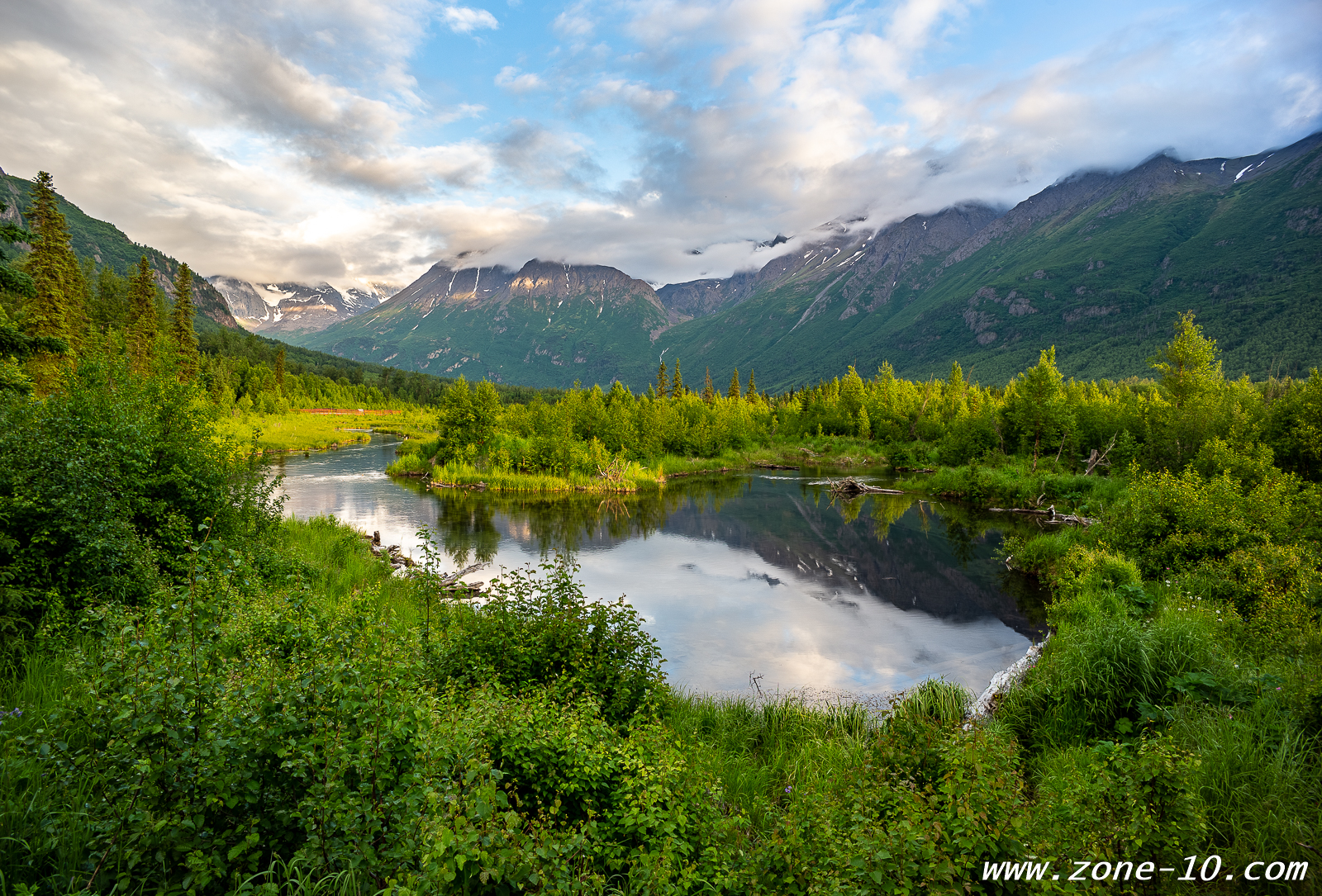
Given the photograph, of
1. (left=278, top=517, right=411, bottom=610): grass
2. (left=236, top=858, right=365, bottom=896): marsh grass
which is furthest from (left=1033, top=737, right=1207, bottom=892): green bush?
(left=278, top=517, right=411, bottom=610): grass

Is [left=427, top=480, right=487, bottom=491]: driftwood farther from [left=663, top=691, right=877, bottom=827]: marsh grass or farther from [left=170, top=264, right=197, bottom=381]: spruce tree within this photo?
[left=663, top=691, right=877, bottom=827]: marsh grass

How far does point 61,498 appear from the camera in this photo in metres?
7.63

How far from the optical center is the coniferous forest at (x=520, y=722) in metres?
3.69

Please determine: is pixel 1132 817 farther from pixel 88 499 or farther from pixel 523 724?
pixel 88 499

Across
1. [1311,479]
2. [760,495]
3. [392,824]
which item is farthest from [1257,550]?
[760,495]

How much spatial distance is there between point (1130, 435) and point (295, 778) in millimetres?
48921

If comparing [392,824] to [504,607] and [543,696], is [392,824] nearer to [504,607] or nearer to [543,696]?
[543,696]

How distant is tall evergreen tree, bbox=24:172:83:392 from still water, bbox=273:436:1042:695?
1376cm

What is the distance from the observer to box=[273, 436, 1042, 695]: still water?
592 inches

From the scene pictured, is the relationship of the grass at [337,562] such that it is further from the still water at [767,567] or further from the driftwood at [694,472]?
the driftwood at [694,472]

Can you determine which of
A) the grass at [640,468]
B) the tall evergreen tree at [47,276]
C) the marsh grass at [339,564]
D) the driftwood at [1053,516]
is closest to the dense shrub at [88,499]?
the marsh grass at [339,564]

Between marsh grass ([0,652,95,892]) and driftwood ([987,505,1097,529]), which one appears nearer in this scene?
marsh grass ([0,652,95,892])

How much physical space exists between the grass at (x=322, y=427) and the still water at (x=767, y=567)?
20.4m

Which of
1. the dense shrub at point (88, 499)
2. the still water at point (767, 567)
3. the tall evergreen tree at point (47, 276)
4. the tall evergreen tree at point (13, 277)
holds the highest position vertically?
the tall evergreen tree at point (47, 276)
